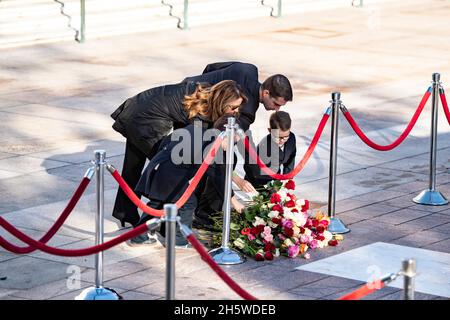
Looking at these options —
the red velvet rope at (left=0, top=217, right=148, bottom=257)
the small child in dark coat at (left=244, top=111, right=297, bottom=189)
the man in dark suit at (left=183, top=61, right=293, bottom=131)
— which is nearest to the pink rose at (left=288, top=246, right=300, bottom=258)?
the small child in dark coat at (left=244, top=111, right=297, bottom=189)

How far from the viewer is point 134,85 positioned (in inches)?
635

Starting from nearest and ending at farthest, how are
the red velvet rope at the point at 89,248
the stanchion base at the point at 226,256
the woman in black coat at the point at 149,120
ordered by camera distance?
1. the red velvet rope at the point at 89,248
2. the stanchion base at the point at 226,256
3. the woman in black coat at the point at 149,120

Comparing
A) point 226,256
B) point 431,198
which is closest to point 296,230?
point 226,256

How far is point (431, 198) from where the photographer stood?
34.9 feet

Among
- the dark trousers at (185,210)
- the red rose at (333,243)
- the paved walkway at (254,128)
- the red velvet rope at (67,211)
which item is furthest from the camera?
the red rose at (333,243)

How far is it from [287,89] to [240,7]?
14.7 metres

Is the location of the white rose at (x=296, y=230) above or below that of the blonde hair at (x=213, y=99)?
below

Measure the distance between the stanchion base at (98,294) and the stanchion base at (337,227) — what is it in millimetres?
2391

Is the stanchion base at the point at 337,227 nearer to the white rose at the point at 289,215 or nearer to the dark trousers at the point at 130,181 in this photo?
the white rose at the point at 289,215

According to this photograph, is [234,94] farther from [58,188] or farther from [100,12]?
[100,12]

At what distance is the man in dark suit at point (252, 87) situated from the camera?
9180 mm

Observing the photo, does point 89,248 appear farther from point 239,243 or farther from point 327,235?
point 327,235

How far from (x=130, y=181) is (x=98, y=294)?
80.9 inches

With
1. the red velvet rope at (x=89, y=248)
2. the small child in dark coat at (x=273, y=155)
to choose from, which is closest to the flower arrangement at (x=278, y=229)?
the small child in dark coat at (x=273, y=155)
